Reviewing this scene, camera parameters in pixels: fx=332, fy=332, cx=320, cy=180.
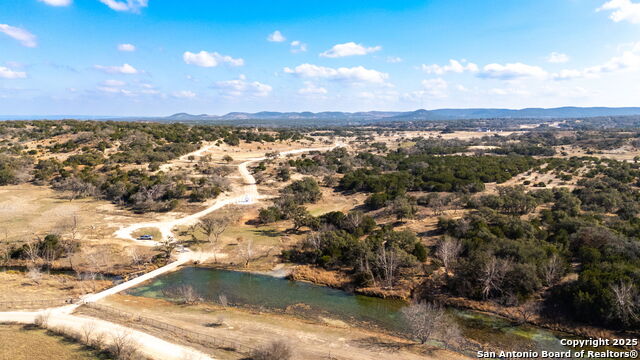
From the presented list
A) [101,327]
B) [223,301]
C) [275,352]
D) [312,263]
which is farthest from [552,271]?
[101,327]

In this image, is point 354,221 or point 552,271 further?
point 354,221

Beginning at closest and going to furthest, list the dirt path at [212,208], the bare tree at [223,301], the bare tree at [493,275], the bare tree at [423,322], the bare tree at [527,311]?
1. the bare tree at [423,322]
2. the bare tree at [527,311]
3. the bare tree at [493,275]
4. the bare tree at [223,301]
5. the dirt path at [212,208]

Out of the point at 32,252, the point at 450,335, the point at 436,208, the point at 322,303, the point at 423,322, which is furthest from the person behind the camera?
the point at 436,208

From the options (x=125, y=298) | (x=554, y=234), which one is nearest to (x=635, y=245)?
(x=554, y=234)

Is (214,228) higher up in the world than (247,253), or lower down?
higher up

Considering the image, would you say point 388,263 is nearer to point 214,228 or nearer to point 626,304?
point 626,304

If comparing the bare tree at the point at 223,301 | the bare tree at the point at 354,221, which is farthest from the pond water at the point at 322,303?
the bare tree at the point at 354,221

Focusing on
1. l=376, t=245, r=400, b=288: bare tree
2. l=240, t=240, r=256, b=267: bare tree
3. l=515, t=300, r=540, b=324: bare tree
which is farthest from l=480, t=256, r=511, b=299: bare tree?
l=240, t=240, r=256, b=267: bare tree

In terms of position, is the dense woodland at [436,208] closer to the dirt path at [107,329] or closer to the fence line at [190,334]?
the fence line at [190,334]

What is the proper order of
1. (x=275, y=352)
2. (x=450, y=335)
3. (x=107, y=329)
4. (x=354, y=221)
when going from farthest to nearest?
1. (x=354, y=221)
2. (x=107, y=329)
3. (x=450, y=335)
4. (x=275, y=352)
